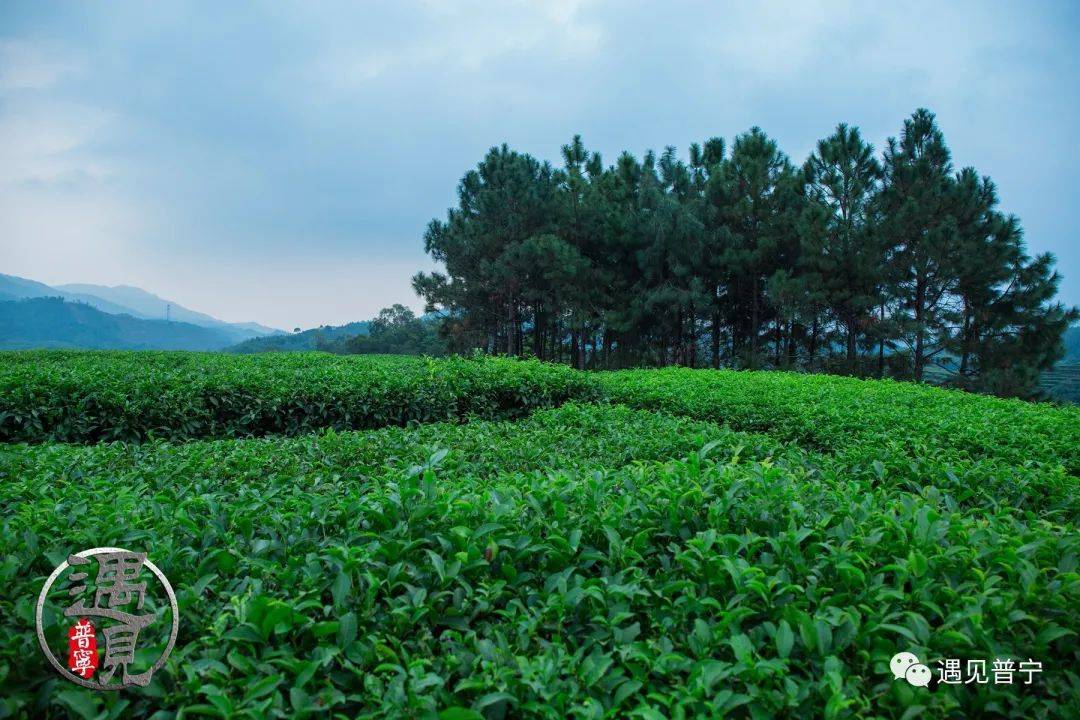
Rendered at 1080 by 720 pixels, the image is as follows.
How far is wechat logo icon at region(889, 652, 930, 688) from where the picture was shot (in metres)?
1.16

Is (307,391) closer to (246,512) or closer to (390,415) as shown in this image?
(390,415)

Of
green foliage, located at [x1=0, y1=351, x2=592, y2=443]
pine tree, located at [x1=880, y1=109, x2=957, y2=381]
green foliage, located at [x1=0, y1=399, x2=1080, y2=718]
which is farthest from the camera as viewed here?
pine tree, located at [x1=880, y1=109, x2=957, y2=381]

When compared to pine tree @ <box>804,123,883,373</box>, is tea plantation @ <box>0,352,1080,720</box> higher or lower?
Answer: lower

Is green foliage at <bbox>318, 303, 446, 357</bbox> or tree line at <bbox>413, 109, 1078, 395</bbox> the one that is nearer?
tree line at <bbox>413, 109, 1078, 395</bbox>

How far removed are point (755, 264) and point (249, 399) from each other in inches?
524

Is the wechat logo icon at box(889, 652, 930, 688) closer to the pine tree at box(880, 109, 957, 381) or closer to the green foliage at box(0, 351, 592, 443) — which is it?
the green foliage at box(0, 351, 592, 443)

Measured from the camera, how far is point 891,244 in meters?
13.2

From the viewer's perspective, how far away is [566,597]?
4.31ft

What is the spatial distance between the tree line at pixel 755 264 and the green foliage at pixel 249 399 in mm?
7956

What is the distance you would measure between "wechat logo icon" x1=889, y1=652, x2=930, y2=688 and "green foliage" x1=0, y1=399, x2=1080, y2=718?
18 mm

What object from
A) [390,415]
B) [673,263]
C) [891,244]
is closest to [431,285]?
[673,263]

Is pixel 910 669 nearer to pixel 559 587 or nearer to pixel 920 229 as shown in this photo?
pixel 559 587

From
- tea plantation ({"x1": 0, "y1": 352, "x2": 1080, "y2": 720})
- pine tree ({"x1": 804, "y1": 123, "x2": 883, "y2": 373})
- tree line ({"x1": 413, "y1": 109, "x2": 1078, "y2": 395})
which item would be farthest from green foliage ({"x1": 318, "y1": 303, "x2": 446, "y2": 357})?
tea plantation ({"x1": 0, "y1": 352, "x2": 1080, "y2": 720})

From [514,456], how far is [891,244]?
13.3 m
